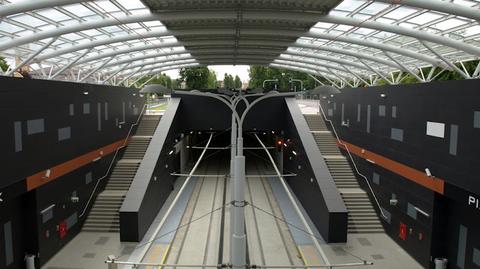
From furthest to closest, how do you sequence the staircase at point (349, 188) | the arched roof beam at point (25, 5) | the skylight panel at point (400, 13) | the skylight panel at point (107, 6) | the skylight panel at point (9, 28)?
the staircase at point (349, 188)
the skylight panel at point (9, 28)
the skylight panel at point (400, 13)
the skylight panel at point (107, 6)
the arched roof beam at point (25, 5)

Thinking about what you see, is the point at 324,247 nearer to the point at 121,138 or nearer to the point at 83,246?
the point at 83,246

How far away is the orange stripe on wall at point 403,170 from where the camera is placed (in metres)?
13.2

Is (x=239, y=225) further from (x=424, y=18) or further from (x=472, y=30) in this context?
(x=472, y=30)

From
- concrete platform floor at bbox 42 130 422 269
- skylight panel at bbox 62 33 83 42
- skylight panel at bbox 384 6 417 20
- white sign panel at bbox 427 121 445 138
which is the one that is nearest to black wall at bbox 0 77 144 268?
concrete platform floor at bbox 42 130 422 269

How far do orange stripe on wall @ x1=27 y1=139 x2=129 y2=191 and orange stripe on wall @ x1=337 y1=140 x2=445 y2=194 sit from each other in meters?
13.8

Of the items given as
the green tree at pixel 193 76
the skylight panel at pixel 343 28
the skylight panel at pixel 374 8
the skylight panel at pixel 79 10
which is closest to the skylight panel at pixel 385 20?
the skylight panel at pixel 374 8

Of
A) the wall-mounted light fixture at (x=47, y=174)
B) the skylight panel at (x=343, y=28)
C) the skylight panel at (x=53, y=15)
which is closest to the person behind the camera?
the wall-mounted light fixture at (x=47, y=174)

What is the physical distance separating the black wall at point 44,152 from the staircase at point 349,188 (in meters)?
12.9

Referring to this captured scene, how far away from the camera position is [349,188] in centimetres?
2083

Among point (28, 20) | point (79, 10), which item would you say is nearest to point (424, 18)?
point (79, 10)

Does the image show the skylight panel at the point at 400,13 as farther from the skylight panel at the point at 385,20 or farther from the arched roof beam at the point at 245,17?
the arched roof beam at the point at 245,17

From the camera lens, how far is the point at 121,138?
2331cm

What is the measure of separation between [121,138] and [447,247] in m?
18.0

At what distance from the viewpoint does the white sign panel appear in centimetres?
1298
